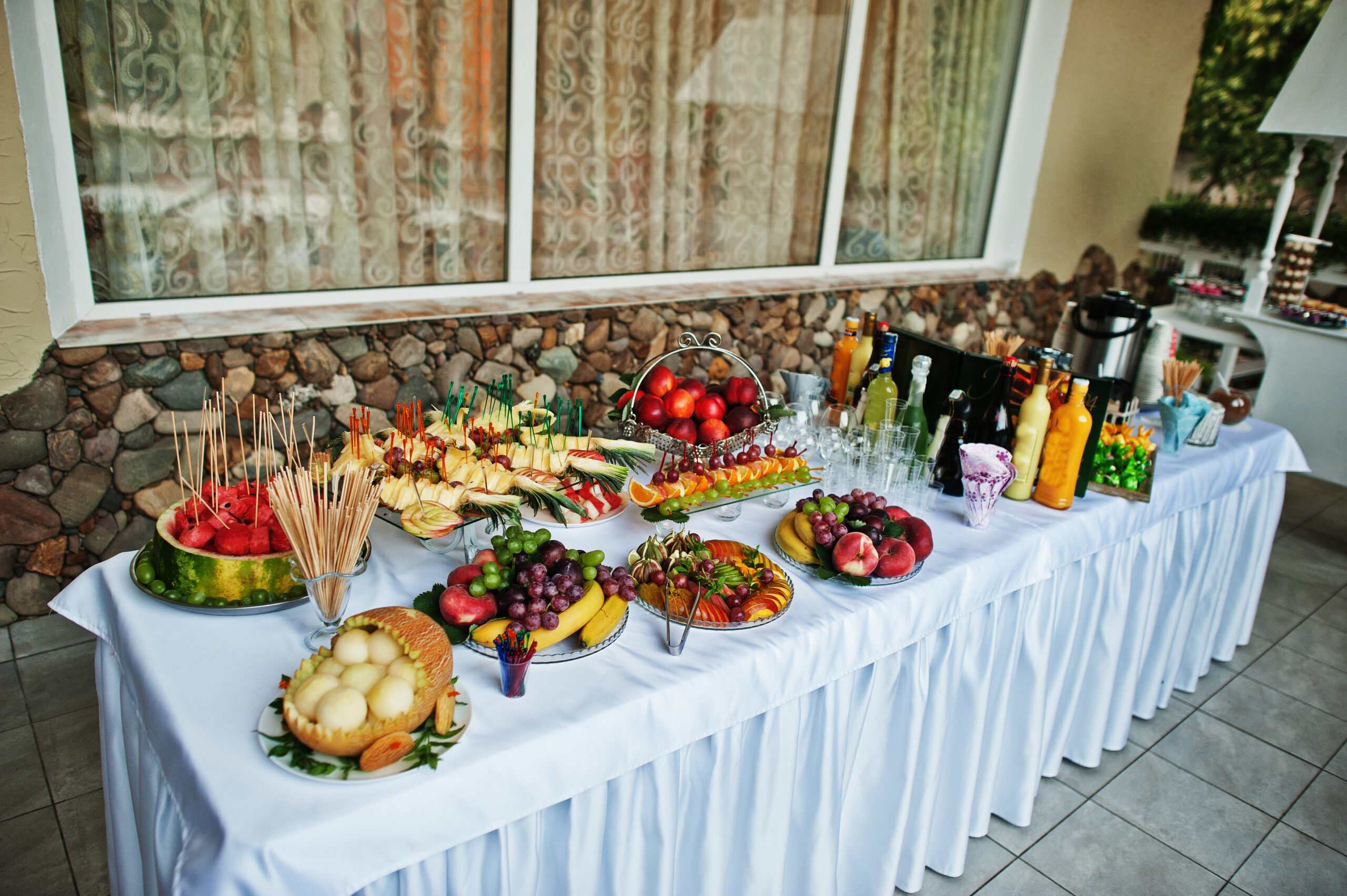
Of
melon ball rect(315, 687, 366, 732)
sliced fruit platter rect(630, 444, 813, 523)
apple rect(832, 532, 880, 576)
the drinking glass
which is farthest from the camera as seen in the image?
sliced fruit platter rect(630, 444, 813, 523)

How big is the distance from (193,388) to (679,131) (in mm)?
1873

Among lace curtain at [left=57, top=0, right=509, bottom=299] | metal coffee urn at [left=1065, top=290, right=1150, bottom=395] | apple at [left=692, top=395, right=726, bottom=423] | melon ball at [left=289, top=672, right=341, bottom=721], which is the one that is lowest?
melon ball at [left=289, top=672, right=341, bottom=721]

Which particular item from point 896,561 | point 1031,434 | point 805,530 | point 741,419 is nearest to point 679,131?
point 741,419

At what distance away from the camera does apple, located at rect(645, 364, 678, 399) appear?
1792 mm

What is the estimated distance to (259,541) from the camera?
4.12 feet

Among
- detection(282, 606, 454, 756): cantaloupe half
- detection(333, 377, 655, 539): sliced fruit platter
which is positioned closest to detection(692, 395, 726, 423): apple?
detection(333, 377, 655, 539): sliced fruit platter

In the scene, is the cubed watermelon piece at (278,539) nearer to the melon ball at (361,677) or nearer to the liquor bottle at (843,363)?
the melon ball at (361,677)

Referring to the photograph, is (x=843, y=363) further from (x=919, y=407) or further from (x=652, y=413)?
(x=652, y=413)

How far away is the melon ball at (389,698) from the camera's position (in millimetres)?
951

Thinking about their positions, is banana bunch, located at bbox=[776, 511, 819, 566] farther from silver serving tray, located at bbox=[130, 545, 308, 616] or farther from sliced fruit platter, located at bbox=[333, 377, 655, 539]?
silver serving tray, located at bbox=[130, 545, 308, 616]

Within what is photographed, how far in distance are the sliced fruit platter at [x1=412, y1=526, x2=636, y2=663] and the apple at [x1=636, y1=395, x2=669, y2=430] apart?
507 millimetres

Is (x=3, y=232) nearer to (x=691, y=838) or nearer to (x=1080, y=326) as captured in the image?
(x=691, y=838)

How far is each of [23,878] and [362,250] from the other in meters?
1.85

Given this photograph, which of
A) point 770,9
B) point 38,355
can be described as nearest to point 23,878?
point 38,355
